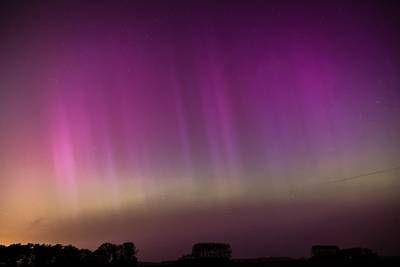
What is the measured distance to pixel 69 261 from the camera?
148m

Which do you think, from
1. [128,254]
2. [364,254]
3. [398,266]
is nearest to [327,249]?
[364,254]

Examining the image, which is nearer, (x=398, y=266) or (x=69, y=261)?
(x=398, y=266)

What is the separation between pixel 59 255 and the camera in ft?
497

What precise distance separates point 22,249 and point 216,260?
63.1m

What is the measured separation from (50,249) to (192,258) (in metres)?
50.9

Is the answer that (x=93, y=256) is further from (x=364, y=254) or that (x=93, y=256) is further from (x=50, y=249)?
(x=364, y=254)

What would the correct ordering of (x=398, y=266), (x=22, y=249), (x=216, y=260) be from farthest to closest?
(x=22, y=249)
(x=216, y=260)
(x=398, y=266)

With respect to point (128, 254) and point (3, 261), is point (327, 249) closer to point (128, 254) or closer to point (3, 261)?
point (128, 254)

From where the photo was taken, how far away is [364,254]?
127 meters

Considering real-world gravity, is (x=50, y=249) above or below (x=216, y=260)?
above

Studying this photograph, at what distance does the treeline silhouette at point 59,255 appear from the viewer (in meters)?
139

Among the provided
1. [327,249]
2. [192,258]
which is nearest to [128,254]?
[192,258]

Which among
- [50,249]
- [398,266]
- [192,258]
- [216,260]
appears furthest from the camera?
[50,249]

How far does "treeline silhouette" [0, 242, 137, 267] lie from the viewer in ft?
455
